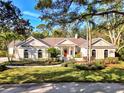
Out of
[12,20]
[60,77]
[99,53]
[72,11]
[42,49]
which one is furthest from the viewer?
[42,49]

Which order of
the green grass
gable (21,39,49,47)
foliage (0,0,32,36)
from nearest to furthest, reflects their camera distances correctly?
foliage (0,0,32,36)
the green grass
gable (21,39,49,47)

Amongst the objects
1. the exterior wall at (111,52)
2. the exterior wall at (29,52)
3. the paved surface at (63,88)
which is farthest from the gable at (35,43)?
the paved surface at (63,88)

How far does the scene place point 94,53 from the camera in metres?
45.9

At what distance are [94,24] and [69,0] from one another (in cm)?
294

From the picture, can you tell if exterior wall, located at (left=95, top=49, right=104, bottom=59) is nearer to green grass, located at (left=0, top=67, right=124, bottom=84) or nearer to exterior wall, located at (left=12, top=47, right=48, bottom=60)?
exterior wall, located at (left=12, top=47, right=48, bottom=60)

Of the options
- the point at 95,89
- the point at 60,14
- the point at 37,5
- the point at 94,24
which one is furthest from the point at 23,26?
the point at 95,89

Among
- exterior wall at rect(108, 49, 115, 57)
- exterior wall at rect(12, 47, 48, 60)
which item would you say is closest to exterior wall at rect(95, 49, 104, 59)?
exterior wall at rect(108, 49, 115, 57)

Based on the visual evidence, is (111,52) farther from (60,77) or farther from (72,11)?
(72,11)

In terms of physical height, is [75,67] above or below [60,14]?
below

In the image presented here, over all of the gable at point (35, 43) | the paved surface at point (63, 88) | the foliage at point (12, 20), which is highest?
the gable at point (35, 43)

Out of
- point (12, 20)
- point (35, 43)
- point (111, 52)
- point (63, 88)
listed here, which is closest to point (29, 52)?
point (35, 43)

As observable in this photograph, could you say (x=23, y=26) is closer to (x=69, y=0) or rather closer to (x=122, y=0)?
(x=69, y=0)

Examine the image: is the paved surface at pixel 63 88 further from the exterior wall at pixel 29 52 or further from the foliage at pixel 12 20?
the exterior wall at pixel 29 52

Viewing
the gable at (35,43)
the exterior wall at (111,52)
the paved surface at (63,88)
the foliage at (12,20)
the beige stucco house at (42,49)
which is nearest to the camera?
the foliage at (12,20)
